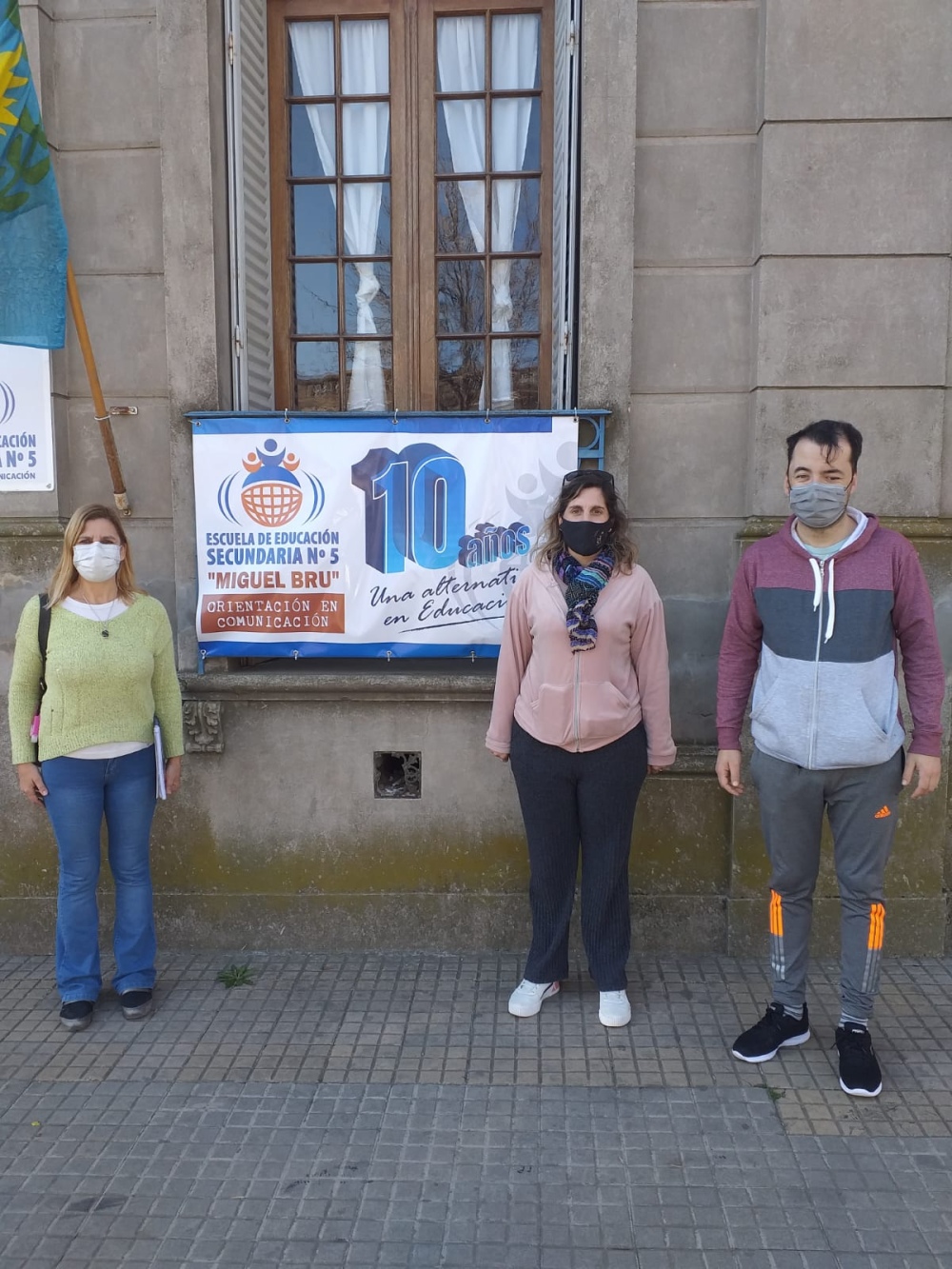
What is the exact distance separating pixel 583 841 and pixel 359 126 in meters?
3.64

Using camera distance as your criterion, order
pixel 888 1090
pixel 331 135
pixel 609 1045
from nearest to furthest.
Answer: pixel 888 1090 → pixel 609 1045 → pixel 331 135

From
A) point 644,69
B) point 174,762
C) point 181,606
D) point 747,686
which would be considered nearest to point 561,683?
point 747,686

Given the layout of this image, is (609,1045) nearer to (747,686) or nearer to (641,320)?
(747,686)

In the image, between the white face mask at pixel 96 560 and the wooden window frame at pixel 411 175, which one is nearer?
the white face mask at pixel 96 560

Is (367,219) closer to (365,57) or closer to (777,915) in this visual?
(365,57)

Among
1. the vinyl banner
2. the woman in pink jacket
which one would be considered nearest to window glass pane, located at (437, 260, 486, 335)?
the vinyl banner

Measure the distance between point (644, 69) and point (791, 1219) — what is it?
14.7 ft

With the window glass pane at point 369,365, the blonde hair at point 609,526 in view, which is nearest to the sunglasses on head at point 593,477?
the blonde hair at point 609,526

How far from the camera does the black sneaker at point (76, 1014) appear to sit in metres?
3.92

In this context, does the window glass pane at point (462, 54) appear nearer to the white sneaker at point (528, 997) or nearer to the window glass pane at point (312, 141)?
the window glass pane at point (312, 141)

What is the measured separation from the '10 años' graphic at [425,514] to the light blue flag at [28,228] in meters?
1.52

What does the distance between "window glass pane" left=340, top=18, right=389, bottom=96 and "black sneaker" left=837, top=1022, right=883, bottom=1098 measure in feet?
15.4

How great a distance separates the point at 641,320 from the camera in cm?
446

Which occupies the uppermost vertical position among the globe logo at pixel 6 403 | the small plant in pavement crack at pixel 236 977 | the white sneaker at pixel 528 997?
the globe logo at pixel 6 403
